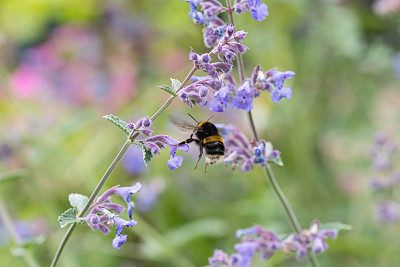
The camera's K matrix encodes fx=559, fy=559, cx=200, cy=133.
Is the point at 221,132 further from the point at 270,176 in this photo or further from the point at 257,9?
the point at 257,9

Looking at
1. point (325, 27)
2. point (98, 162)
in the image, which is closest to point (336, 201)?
point (325, 27)

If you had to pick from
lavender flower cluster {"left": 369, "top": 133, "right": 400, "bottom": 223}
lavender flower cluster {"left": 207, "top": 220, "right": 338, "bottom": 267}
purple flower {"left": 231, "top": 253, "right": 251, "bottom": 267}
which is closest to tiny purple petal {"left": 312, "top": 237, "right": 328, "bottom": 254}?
lavender flower cluster {"left": 207, "top": 220, "right": 338, "bottom": 267}

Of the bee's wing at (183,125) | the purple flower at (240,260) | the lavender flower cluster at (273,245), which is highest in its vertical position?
the bee's wing at (183,125)

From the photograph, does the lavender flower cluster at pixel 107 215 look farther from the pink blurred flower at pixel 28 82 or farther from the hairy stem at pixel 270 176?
the pink blurred flower at pixel 28 82

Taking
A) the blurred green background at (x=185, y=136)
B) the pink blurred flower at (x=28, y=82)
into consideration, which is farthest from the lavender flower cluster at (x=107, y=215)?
the pink blurred flower at (x=28, y=82)

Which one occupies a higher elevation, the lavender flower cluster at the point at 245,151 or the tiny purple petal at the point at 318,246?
the lavender flower cluster at the point at 245,151

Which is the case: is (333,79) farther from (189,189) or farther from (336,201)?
(189,189)

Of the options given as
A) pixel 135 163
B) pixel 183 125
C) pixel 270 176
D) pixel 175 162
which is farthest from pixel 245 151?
pixel 135 163
